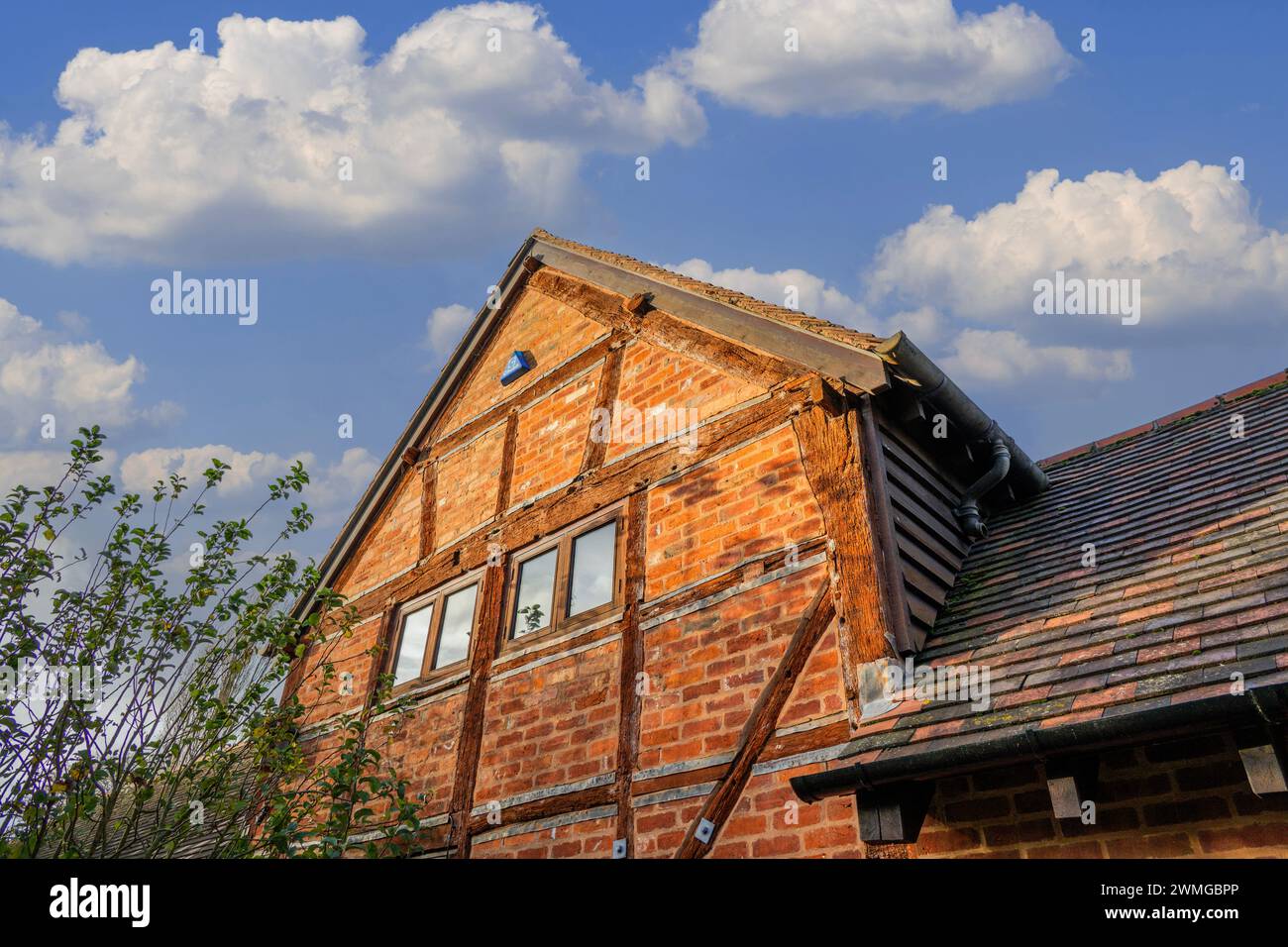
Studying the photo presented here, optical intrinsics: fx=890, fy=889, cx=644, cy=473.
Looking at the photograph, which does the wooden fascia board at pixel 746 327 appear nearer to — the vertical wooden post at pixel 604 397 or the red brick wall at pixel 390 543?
the vertical wooden post at pixel 604 397

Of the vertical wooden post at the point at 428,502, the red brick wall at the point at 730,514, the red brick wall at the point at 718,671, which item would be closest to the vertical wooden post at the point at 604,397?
the red brick wall at the point at 730,514

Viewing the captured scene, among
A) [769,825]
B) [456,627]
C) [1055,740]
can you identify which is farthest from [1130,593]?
[456,627]

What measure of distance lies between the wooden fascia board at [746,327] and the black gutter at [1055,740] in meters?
2.67

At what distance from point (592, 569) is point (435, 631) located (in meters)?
2.18

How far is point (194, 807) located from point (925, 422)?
5.42m

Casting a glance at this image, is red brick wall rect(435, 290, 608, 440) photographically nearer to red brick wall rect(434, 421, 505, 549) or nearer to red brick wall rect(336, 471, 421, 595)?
red brick wall rect(434, 421, 505, 549)

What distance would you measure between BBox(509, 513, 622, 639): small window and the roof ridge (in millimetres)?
4605

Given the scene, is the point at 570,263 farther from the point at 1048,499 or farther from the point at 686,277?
the point at 1048,499

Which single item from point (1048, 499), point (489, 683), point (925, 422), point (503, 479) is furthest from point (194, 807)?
point (1048, 499)

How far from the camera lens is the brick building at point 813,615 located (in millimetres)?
4074

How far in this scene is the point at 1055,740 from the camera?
12.8 feet

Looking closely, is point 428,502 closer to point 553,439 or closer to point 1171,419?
point 553,439

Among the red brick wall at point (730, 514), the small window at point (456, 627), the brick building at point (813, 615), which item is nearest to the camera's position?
the brick building at point (813, 615)

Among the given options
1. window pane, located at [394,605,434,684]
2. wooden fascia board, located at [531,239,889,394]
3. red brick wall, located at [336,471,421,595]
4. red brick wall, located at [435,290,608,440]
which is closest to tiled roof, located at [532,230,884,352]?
wooden fascia board, located at [531,239,889,394]
